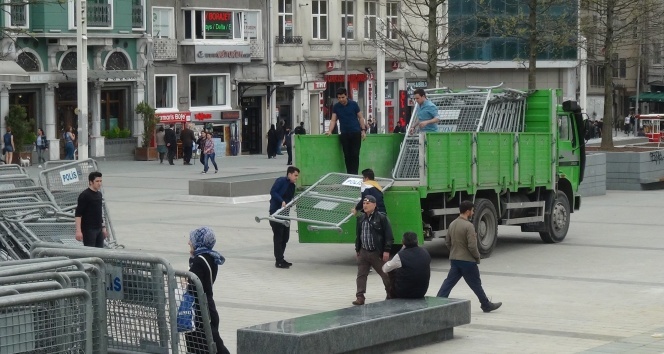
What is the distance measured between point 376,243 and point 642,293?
3.78 meters

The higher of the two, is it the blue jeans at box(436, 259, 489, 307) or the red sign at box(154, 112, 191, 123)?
the red sign at box(154, 112, 191, 123)

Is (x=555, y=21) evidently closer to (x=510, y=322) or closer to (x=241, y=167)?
(x=241, y=167)

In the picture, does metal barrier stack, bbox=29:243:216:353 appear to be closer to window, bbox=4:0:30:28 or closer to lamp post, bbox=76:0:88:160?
lamp post, bbox=76:0:88:160

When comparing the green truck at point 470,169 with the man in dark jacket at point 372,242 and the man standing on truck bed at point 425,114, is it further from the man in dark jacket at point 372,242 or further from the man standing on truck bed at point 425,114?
the man in dark jacket at point 372,242

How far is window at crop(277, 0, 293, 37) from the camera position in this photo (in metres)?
60.5

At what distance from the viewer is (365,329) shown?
11914 mm

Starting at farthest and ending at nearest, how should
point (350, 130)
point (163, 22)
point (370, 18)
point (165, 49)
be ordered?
point (370, 18) < point (163, 22) < point (165, 49) < point (350, 130)

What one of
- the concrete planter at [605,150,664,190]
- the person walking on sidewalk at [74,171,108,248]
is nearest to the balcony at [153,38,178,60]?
the concrete planter at [605,150,664,190]

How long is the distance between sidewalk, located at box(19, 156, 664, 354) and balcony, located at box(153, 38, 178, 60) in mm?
24122

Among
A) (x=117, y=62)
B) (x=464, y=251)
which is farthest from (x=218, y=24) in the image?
(x=464, y=251)

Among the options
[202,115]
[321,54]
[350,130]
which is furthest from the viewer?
Answer: [321,54]

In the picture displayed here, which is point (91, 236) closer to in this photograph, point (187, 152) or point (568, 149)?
point (568, 149)

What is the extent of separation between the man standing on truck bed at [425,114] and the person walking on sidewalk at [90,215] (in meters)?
5.89

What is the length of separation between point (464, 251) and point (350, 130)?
5.42 metres
